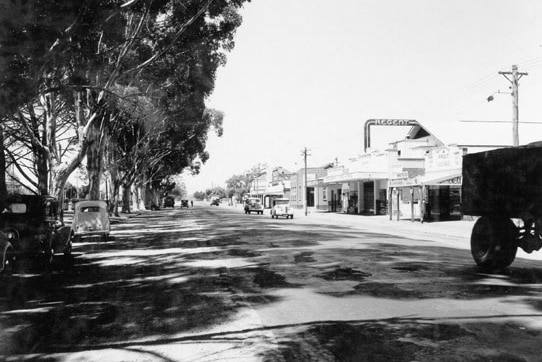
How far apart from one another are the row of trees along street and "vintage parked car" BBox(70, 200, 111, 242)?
10.4ft

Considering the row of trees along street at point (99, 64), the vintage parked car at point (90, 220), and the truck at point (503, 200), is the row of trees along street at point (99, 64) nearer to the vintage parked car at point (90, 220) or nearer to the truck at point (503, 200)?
the vintage parked car at point (90, 220)

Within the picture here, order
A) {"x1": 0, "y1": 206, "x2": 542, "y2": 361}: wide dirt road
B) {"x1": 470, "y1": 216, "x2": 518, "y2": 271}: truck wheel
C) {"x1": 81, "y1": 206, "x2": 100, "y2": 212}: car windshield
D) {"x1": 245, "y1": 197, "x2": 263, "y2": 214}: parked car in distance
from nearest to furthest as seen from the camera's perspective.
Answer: {"x1": 0, "y1": 206, "x2": 542, "y2": 361}: wide dirt road < {"x1": 470, "y1": 216, "x2": 518, "y2": 271}: truck wheel < {"x1": 81, "y1": 206, "x2": 100, "y2": 212}: car windshield < {"x1": 245, "y1": 197, "x2": 263, "y2": 214}: parked car in distance

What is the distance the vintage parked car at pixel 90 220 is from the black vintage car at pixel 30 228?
21.3ft

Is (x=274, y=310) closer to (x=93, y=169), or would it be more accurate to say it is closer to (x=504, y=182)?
Result: (x=504, y=182)

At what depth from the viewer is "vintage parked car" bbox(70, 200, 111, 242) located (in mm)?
19297

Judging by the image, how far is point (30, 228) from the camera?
11.5 meters

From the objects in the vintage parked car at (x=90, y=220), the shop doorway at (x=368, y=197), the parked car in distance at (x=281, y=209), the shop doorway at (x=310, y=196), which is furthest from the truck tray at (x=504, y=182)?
the shop doorway at (x=310, y=196)

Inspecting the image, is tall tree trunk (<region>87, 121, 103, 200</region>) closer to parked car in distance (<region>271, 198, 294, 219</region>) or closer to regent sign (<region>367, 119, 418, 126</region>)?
parked car in distance (<region>271, 198, 294, 219</region>)

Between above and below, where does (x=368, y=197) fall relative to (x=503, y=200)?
above

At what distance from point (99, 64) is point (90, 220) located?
21.3 ft

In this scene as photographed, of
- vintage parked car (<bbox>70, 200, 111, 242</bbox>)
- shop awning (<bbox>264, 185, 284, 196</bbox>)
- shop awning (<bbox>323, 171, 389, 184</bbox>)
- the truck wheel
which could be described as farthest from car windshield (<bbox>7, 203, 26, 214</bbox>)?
shop awning (<bbox>264, 185, 284, 196</bbox>)

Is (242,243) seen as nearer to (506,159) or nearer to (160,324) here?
(506,159)

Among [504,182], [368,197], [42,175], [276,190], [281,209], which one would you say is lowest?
[281,209]

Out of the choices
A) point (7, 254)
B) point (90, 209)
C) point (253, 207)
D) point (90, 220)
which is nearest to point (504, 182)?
point (7, 254)
